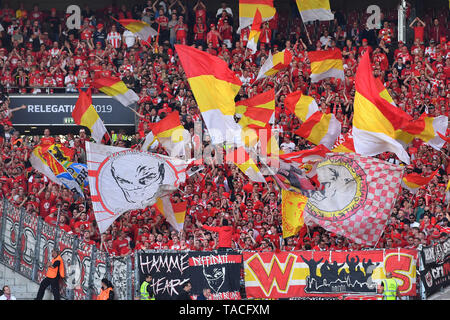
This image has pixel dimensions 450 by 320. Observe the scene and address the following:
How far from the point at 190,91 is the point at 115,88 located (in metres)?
2.54

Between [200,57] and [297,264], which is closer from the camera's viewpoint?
[297,264]

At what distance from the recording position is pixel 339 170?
14.9m

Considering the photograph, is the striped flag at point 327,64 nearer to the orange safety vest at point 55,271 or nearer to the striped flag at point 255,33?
the striped flag at point 255,33

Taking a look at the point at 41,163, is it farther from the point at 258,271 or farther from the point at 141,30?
the point at 141,30

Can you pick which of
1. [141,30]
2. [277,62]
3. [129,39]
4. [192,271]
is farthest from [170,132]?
[129,39]

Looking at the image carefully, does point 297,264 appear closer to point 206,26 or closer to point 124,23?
point 124,23

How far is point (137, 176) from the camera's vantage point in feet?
50.9

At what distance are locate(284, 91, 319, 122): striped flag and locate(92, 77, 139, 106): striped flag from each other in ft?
12.9

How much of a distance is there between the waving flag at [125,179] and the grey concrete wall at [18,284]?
5.82ft

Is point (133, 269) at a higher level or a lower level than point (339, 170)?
lower

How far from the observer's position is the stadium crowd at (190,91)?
51.8ft

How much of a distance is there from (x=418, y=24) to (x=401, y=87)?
13.1ft

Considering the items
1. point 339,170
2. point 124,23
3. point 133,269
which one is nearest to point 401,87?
point 339,170

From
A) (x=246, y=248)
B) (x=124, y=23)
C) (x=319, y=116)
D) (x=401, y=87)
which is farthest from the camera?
(x=124, y=23)
